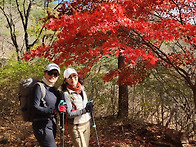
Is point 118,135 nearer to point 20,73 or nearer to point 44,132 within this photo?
point 20,73

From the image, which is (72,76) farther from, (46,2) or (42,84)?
(46,2)

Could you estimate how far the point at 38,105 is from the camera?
2332 millimetres

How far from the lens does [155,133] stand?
223 inches

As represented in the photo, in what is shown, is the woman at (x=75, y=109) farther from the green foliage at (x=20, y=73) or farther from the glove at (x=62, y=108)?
the green foliage at (x=20, y=73)

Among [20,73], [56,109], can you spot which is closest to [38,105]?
[56,109]

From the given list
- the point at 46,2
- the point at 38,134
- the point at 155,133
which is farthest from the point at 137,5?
the point at 46,2

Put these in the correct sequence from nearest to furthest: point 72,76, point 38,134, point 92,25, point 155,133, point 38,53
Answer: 1. point 38,134
2. point 72,76
3. point 92,25
4. point 38,53
5. point 155,133

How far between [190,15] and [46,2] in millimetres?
8210

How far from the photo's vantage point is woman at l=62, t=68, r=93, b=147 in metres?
2.65

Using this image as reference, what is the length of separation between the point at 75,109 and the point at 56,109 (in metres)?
0.28

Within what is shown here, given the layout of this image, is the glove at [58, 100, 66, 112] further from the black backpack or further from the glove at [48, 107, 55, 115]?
the black backpack

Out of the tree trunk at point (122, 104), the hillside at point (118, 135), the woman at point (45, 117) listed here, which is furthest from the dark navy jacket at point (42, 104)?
the tree trunk at point (122, 104)

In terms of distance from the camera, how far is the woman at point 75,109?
265 centimetres

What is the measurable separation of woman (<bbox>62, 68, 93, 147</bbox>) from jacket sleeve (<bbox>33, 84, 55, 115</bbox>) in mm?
327
